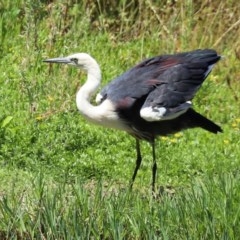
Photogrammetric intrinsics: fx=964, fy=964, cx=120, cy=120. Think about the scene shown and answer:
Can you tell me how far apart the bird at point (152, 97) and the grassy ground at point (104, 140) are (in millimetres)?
415

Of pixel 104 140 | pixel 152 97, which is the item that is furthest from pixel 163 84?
pixel 104 140

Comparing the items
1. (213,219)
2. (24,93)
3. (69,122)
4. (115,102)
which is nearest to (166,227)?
(213,219)

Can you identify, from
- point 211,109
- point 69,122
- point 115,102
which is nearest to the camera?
point 115,102

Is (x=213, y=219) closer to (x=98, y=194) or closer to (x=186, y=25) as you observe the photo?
(x=98, y=194)

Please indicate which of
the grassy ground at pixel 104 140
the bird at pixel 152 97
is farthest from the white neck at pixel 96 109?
the grassy ground at pixel 104 140

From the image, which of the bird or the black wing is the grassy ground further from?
the black wing

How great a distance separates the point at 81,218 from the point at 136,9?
495cm

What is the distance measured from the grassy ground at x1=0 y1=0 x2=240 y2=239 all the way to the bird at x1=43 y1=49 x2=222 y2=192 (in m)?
0.42

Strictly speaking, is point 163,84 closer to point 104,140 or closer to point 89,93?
point 89,93

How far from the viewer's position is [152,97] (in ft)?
22.0

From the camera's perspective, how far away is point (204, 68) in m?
6.90

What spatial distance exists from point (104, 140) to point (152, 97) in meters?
1.16

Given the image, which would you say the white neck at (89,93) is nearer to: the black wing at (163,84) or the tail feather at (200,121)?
the black wing at (163,84)

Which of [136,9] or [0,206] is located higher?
[136,9]
